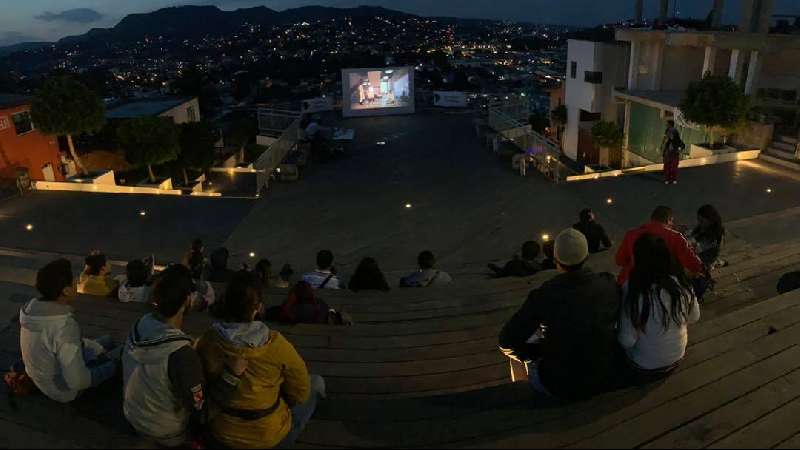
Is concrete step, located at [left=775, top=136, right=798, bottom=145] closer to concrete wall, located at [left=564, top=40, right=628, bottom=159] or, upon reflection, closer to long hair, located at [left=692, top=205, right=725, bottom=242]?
long hair, located at [left=692, top=205, right=725, bottom=242]

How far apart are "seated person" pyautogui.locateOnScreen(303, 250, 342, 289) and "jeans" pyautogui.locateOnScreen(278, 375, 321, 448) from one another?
110 inches

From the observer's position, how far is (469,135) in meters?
21.8

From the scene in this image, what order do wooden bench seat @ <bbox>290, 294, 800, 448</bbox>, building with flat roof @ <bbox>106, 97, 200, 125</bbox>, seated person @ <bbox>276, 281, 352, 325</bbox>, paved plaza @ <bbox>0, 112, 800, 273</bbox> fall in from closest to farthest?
wooden bench seat @ <bbox>290, 294, 800, 448</bbox>
seated person @ <bbox>276, 281, 352, 325</bbox>
paved plaza @ <bbox>0, 112, 800, 273</bbox>
building with flat roof @ <bbox>106, 97, 200, 125</bbox>

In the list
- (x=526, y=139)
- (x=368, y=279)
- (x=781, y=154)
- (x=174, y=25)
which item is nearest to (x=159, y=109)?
(x=526, y=139)

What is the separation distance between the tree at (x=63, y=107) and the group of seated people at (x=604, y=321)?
1614cm

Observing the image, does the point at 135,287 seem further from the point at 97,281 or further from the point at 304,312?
the point at 304,312

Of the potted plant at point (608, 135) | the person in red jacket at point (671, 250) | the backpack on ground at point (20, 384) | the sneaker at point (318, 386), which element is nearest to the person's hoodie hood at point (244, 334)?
Result: the sneaker at point (318, 386)

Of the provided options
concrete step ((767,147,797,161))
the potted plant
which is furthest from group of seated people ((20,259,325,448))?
the potted plant

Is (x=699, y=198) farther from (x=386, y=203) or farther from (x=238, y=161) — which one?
(x=238, y=161)

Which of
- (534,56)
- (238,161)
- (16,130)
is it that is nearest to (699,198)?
(16,130)

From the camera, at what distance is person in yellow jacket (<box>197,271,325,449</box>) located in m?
2.66

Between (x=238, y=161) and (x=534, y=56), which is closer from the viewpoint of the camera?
(x=238, y=161)

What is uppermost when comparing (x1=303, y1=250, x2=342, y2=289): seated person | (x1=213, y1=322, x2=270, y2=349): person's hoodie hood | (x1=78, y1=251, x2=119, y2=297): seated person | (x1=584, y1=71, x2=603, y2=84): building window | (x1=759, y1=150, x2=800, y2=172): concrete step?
(x1=213, y1=322, x2=270, y2=349): person's hoodie hood

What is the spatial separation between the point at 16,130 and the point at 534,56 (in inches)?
3823
